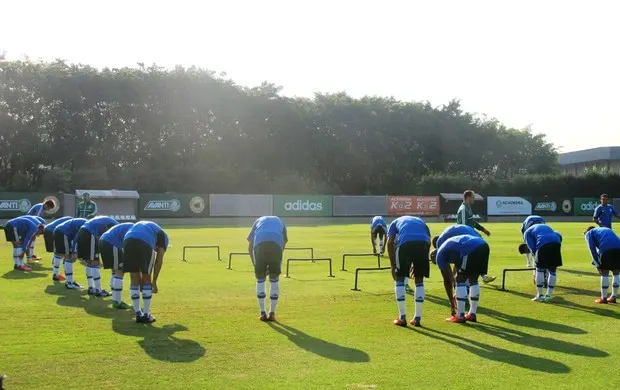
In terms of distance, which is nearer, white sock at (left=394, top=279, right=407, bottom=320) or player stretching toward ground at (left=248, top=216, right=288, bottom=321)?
white sock at (left=394, top=279, right=407, bottom=320)

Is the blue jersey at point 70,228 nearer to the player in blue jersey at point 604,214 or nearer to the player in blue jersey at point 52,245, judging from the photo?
the player in blue jersey at point 52,245

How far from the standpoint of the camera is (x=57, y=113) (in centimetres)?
5988

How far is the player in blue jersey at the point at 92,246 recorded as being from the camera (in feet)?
40.2

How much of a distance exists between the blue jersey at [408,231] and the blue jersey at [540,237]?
3.53m

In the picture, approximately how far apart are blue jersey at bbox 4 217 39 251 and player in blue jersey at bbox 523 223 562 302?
12.9m

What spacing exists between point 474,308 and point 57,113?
190 feet

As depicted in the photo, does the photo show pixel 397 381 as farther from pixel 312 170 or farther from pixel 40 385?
pixel 312 170

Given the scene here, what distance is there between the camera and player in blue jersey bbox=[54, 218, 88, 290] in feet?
43.8

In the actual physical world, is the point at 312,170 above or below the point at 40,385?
above

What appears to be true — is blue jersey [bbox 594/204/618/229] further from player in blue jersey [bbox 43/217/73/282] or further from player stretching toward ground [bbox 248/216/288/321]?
player in blue jersey [bbox 43/217/73/282]

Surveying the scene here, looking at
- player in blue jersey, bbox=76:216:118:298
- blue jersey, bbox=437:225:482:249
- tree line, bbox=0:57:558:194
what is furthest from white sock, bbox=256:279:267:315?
tree line, bbox=0:57:558:194

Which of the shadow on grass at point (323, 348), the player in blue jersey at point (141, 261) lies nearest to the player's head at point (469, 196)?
the shadow on grass at point (323, 348)

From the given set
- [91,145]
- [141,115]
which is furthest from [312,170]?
[91,145]

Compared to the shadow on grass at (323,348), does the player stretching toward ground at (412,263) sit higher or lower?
higher
